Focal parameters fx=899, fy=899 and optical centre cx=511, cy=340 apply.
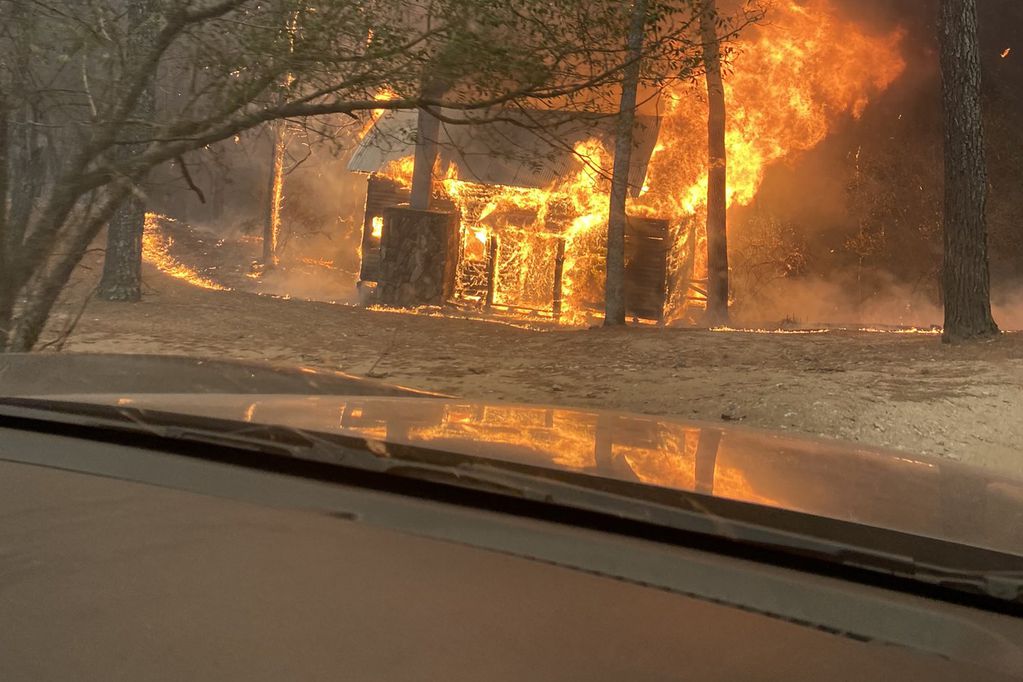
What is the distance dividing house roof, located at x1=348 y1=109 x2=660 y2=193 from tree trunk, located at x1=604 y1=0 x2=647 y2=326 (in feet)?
0.88

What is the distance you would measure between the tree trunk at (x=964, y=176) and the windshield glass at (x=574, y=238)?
57 mm

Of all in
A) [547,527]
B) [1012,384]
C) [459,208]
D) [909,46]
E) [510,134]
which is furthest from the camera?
[909,46]

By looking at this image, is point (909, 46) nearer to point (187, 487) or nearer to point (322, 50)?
point (322, 50)

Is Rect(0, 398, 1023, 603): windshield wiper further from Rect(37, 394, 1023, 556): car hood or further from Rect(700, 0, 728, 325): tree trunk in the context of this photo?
Rect(700, 0, 728, 325): tree trunk

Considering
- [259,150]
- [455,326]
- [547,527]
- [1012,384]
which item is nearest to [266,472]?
[547,527]

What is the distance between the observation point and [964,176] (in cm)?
1491

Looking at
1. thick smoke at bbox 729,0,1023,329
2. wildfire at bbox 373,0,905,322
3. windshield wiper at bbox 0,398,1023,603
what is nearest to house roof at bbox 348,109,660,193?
wildfire at bbox 373,0,905,322

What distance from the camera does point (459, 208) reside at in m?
28.1

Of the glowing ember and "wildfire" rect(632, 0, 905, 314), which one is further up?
"wildfire" rect(632, 0, 905, 314)

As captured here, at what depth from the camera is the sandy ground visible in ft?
31.3

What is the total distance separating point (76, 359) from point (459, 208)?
944 inches

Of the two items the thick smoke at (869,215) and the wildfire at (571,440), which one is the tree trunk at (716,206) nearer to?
the thick smoke at (869,215)

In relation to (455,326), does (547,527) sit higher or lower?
lower

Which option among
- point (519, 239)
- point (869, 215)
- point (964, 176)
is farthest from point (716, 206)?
point (869, 215)
